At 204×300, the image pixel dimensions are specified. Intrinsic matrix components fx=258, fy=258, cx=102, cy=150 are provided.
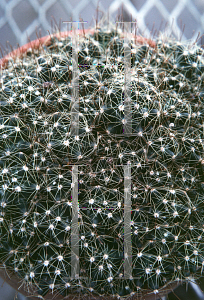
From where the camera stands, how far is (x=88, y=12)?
1222 mm

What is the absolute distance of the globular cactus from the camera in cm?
51

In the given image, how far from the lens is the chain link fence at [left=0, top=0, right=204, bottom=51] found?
1214 millimetres

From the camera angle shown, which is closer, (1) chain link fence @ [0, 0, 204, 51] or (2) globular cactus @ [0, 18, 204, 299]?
(2) globular cactus @ [0, 18, 204, 299]

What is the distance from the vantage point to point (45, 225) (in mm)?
505

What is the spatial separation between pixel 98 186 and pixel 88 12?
1.02 m

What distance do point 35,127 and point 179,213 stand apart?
0.35m

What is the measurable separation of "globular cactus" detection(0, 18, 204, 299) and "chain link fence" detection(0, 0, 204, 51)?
795 mm

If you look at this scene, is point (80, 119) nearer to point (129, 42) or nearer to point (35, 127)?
point (35, 127)

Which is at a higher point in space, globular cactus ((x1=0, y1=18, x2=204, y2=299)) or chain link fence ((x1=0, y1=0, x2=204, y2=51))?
chain link fence ((x1=0, y1=0, x2=204, y2=51))

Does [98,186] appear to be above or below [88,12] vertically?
below

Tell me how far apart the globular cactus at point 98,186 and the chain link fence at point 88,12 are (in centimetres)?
79

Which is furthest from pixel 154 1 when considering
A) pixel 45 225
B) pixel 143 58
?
pixel 45 225

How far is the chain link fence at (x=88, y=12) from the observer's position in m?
1.21

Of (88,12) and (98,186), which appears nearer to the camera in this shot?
(98,186)
